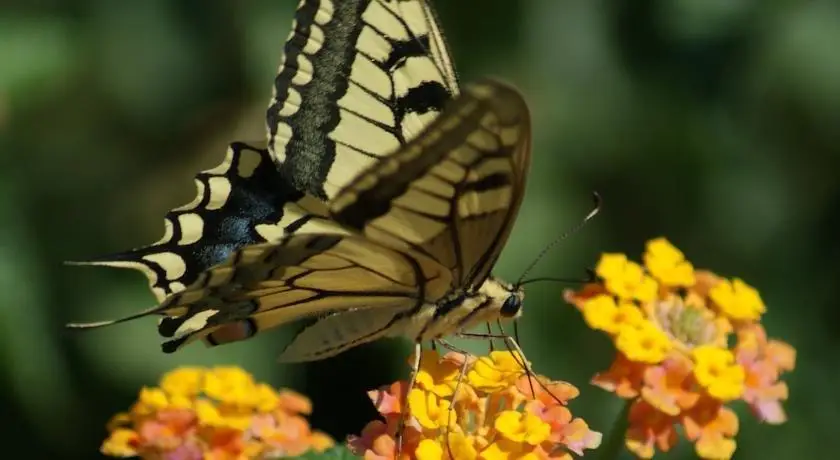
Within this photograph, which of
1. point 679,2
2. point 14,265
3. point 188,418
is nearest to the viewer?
point 188,418

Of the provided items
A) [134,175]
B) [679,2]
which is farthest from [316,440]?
[679,2]

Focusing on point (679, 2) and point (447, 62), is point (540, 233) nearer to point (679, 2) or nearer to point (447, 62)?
point (679, 2)

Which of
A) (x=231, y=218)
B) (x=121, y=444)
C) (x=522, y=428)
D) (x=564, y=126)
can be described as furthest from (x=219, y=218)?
(x=564, y=126)

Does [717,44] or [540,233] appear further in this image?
[717,44]

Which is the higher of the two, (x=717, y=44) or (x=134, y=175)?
(x=717, y=44)

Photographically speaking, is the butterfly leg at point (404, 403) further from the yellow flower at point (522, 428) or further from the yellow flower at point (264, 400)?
the yellow flower at point (264, 400)

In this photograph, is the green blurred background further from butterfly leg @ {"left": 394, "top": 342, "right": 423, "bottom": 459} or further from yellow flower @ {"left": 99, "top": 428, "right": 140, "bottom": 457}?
butterfly leg @ {"left": 394, "top": 342, "right": 423, "bottom": 459}

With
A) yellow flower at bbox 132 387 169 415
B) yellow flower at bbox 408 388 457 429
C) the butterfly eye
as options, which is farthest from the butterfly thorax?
yellow flower at bbox 132 387 169 415

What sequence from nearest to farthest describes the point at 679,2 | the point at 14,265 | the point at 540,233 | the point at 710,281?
the point at 710,281 < the point at 14,265 < the point at 540,233 < the point at 679,2
